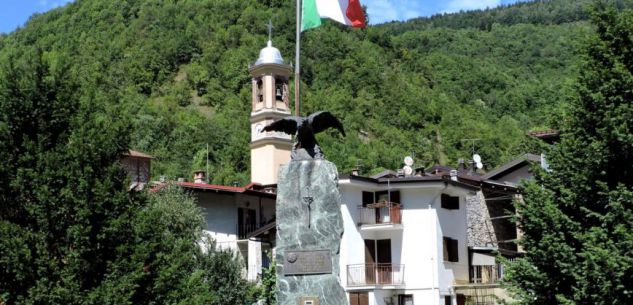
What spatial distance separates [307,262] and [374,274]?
24727mm

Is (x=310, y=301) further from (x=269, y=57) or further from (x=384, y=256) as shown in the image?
(x=269, y=57)

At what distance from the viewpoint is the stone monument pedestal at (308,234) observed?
19266mm

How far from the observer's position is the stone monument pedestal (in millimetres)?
19266

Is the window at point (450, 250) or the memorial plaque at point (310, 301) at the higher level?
the window at point (450, 250)

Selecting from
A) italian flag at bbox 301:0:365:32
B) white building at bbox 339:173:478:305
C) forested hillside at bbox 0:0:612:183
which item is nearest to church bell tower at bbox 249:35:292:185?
white building at bbox 339:173:478:305

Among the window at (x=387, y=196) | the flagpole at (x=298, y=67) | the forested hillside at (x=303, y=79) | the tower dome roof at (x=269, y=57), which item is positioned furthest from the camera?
the forested hillside at (x=303, y=79)

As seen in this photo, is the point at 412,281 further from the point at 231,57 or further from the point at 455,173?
the point at 231,57

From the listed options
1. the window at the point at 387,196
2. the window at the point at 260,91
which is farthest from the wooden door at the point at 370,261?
the window at the point at 260,91

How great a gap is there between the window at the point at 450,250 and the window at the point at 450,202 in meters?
1.54

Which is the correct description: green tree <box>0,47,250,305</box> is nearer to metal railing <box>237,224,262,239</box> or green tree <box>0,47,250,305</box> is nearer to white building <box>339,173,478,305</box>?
white building <box>339,173,478,305</box>

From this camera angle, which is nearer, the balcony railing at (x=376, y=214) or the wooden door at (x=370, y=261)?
the wooden door at (x=370, y=261)

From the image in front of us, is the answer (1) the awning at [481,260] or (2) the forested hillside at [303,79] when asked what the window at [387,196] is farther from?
(2) the forested hillside at [303,79]

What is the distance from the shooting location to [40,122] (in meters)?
25.5

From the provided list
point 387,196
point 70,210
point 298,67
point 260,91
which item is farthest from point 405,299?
point 298,67
